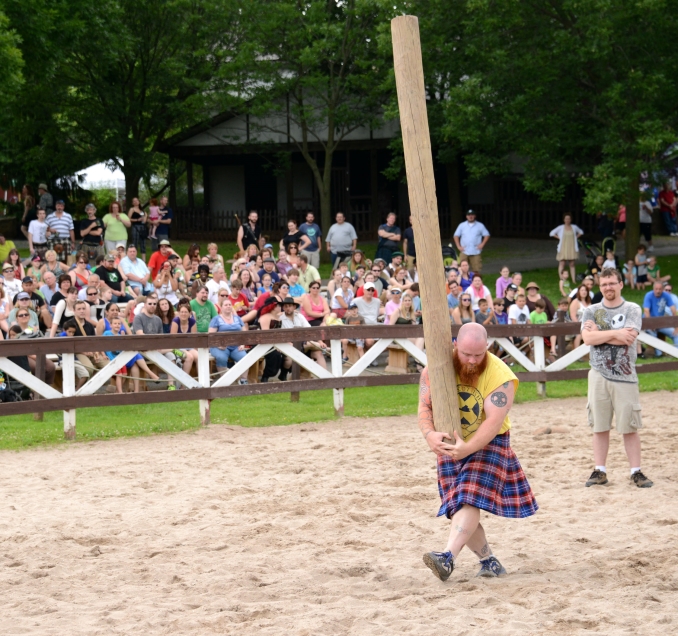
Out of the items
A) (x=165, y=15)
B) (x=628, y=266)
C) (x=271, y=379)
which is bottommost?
(x=271, y=379)

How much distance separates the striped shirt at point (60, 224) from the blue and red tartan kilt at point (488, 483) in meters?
17.1

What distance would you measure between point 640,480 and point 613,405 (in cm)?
67

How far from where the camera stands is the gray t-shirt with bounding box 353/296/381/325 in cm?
1688

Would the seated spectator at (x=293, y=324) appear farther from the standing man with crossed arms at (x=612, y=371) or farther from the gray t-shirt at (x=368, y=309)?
the standing man with crossed arms at (x=612, y=371)

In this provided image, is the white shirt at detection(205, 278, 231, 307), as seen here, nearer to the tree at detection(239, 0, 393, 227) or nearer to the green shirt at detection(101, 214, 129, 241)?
the green shirt at detection(101, 214, 129, 241)

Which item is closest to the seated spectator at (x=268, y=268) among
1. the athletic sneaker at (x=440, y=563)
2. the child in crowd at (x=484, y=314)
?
the child in crowd at (x=484, y=314)

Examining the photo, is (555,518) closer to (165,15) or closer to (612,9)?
(612,9)

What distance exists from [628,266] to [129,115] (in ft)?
48.1

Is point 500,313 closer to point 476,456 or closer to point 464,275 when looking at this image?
point 464,275

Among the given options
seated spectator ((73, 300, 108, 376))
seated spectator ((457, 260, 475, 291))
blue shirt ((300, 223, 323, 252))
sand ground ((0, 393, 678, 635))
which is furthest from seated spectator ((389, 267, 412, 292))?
sand ground ((0, 393, 678, 635))

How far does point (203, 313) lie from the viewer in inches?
614

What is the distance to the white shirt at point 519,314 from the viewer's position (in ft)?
56.5

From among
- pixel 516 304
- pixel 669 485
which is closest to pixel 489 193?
pixel 516 304

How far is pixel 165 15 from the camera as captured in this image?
2922 cm
